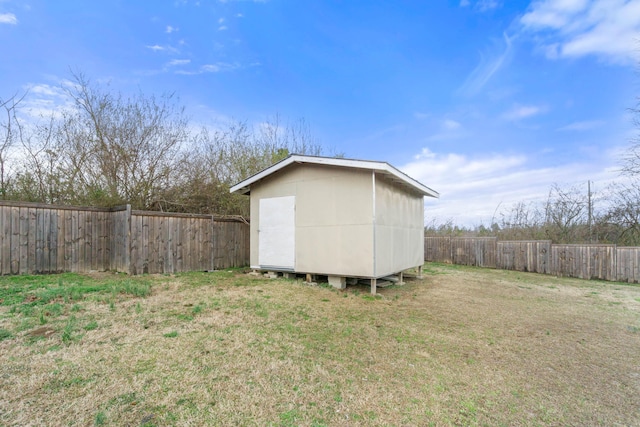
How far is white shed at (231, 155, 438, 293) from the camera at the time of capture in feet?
20.8

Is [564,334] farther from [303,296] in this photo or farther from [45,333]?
[45,333]

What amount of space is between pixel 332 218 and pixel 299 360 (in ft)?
13.1

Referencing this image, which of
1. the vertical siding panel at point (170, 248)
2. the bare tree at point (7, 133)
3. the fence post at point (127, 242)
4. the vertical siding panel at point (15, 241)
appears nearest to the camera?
the vertical siding panel at point (15, 241)

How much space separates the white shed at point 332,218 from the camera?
6.33 meters

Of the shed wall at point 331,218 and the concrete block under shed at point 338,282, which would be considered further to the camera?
the concrete block under shed at point 338,282

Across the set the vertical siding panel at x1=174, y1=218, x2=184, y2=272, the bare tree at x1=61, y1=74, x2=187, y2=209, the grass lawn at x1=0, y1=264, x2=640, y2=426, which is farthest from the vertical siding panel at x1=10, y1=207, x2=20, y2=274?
the vertical siding panel at x1=174, y1=218, x2=184, y2=272

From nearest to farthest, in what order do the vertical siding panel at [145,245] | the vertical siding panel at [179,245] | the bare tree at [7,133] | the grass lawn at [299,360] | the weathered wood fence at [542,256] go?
1. the grass lawn at [299,360]
2. the vertical siding panel at [145,245]
3. the bare tree at [7,133]
4. the vertical siding panel at [179,245]
5. the weathered wood fence at [542,256]

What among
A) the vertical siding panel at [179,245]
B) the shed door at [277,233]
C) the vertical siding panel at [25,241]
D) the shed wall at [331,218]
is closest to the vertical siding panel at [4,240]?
the vertical siding panel at [25,241]

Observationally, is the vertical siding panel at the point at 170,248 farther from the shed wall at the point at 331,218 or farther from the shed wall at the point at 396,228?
the shed wall at the point at 396,228

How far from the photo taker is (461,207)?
1719cm

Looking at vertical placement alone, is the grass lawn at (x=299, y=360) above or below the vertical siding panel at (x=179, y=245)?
below

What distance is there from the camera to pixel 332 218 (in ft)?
22.1

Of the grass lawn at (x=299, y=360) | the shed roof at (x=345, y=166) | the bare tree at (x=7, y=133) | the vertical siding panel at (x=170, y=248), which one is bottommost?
the grass lawn at (x=299, y=360)

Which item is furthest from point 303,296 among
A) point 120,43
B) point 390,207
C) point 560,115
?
point 560,115
